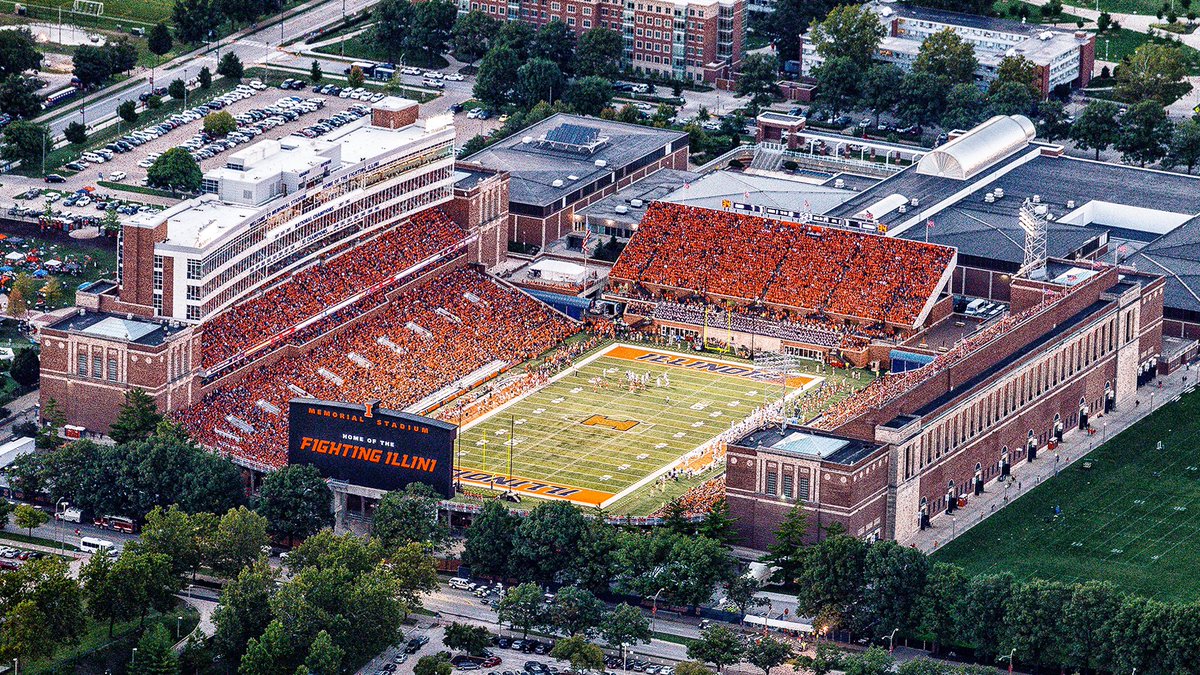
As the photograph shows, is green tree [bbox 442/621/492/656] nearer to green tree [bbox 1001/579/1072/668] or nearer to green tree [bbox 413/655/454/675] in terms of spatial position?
green tree [bbox 413/655/454/675]

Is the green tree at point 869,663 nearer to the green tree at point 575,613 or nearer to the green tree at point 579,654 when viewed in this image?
the green tree at point 579,654

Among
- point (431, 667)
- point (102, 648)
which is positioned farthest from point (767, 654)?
point (102, 648)

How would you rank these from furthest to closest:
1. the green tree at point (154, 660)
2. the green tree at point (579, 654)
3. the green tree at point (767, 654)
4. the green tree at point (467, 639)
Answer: the green tree at point (467, 639)
the green tree at point (767, 654)
the green tree at point (579, 654)
the green tree at point (154, 660)

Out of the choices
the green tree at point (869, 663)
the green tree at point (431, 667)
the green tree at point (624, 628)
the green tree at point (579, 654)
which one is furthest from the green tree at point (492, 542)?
the green tree at point (869, 663)

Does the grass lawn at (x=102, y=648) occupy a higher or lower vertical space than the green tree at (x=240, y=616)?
lower

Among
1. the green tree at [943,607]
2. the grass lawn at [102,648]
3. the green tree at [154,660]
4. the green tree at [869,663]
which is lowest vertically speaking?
the grass lawn at [102,648]

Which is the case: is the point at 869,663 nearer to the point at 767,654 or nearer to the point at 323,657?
the point at 767,654
